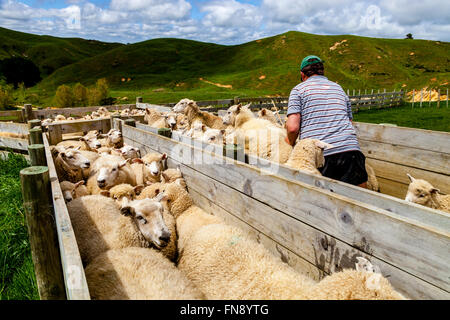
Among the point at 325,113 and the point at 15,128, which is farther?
the point at 15,128

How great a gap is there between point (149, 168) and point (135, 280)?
8.45 ft

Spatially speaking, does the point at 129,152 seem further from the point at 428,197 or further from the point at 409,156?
the point at 428,197

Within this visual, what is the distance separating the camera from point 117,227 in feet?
10.5

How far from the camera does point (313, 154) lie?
3.39m

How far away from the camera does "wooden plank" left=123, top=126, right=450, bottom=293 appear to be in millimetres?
1428

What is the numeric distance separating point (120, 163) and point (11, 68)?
3241 inches

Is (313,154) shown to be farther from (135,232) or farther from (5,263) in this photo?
(5,263)

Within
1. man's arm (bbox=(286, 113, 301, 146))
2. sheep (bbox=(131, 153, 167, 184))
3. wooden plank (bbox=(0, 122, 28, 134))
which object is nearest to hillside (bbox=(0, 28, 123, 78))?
wooden plank (bbox=(0, 122, 28, 134))

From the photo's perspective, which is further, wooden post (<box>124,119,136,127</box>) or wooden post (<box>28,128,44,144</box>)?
wooden post (<box>124,119,136,127</box>)

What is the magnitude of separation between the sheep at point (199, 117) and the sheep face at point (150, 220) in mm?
4447

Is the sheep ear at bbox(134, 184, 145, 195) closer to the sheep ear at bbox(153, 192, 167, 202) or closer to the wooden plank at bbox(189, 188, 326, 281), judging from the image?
the sheep ear at bbox(153, 192, 167, 202)

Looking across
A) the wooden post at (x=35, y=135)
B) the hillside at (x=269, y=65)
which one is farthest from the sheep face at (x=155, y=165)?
the hillside at (x=269, y=65)

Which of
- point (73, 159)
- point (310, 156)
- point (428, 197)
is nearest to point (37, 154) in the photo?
point (73, 159)
